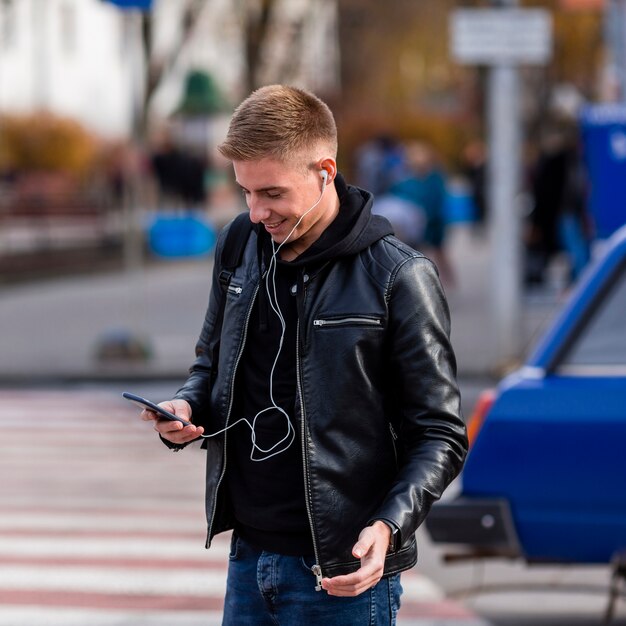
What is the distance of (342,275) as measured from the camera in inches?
119

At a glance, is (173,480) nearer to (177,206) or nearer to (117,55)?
(177,206)

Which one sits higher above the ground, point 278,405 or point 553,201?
point 278,405

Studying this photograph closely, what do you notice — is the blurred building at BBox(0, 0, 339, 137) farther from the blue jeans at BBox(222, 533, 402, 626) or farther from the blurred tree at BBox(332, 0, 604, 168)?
the blue jeans at BBox(222, 533, 402, 626)

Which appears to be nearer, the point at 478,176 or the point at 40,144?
the point at 478,176

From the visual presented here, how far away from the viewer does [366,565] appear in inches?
108

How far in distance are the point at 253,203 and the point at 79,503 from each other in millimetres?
5383

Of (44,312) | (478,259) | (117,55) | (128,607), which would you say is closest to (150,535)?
(128,607)

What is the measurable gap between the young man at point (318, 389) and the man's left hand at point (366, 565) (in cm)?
6

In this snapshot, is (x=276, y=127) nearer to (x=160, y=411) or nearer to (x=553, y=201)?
(x=160, y=411)

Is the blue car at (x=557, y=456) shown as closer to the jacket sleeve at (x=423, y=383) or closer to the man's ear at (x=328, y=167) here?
the jacket sleeve at (x=423, y=383)

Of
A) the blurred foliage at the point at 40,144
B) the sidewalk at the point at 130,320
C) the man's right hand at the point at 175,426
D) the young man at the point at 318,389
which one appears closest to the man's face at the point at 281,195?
the young man at the point at 318,389

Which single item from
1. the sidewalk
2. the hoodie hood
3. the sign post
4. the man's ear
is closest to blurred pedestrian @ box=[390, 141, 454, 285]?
the sidewalk

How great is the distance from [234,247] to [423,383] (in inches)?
20.6

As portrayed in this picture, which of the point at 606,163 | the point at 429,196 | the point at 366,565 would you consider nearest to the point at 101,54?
the point at 429,196
